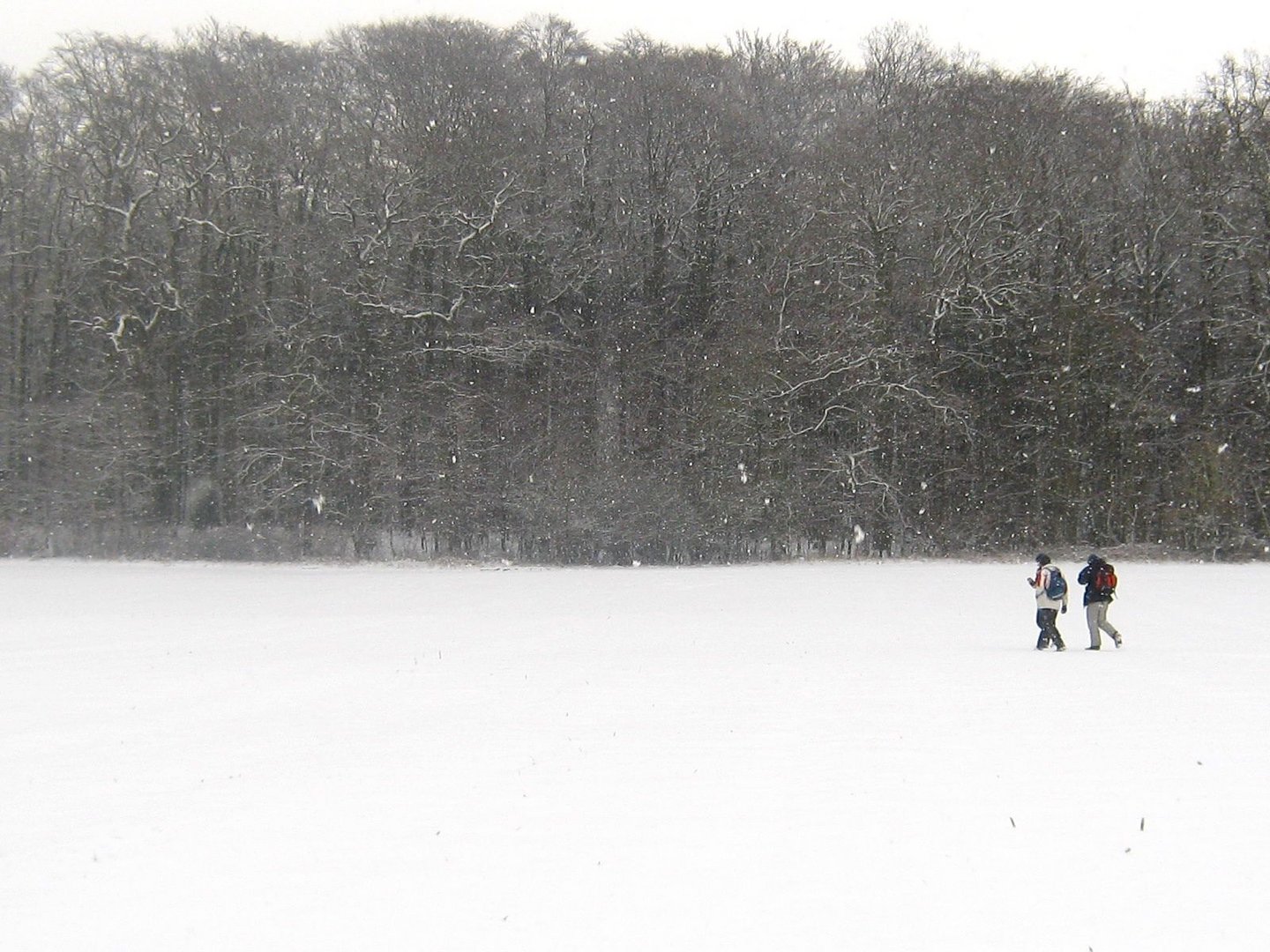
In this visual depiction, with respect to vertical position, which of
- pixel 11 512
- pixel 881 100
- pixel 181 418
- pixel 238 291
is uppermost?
pixel 881 100

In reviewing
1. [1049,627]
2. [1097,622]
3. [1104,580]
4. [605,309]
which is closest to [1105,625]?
[1097,622]

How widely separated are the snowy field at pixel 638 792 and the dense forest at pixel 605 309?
1931 centimetres

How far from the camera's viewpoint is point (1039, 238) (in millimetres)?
39500

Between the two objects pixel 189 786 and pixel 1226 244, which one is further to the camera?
pixel 1226 244

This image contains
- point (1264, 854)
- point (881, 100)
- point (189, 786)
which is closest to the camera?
point (1264, 854)

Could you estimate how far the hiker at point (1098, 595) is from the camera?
16.6 meters

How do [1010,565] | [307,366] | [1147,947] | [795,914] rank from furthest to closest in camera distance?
1. [307,366]
2. [1010,565]
3. [795,914]
4. [1147,947]

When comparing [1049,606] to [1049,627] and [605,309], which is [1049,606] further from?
[605,309]

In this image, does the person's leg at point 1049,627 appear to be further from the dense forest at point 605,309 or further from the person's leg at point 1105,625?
the dense forest at point 605,309

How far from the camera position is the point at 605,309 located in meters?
40.2

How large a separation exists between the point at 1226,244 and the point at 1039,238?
588 cm

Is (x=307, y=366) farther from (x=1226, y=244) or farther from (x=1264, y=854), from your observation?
(x=1264, y=854)

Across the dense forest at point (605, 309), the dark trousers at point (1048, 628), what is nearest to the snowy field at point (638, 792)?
the dark trousers at point (1048, 628)

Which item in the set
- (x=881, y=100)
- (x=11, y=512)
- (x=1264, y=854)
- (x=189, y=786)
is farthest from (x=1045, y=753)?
(x=11, y=512)
